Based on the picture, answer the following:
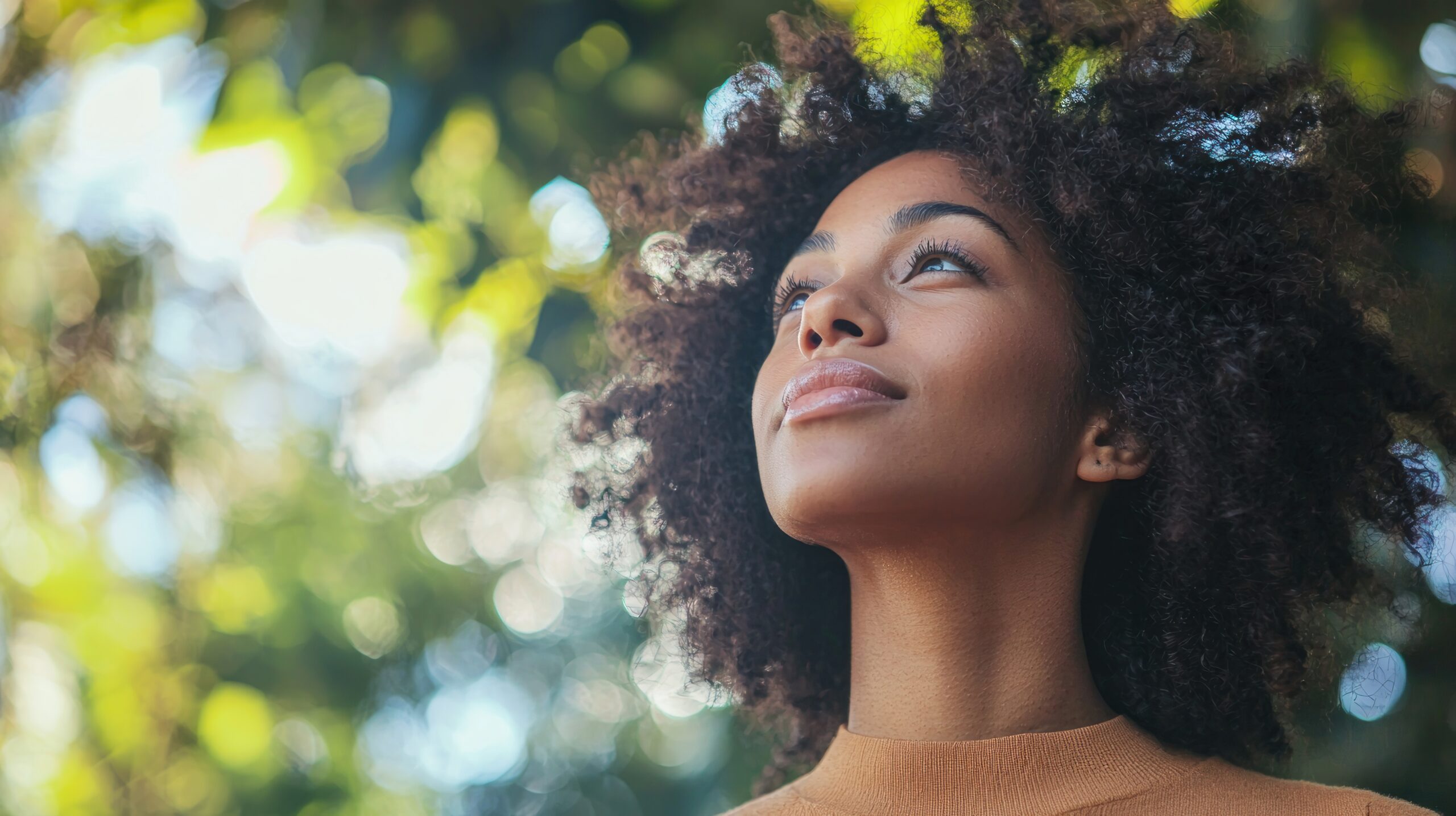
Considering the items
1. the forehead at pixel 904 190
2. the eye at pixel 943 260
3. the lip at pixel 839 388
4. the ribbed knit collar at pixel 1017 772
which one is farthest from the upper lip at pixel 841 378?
the ribbed knit collar at pixel 1017 772

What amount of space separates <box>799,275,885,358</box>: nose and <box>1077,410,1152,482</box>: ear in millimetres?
394

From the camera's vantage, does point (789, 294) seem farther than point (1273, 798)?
Yes

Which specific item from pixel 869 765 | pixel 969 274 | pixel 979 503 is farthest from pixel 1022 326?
pixel 869 765

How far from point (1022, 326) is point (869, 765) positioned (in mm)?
757

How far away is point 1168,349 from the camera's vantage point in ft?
7.04

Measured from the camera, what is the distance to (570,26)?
340cm

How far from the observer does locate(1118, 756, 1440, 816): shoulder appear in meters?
1.94

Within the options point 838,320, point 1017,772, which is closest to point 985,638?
point 1017,772

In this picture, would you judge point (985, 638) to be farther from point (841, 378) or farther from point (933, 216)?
point (933, 216)

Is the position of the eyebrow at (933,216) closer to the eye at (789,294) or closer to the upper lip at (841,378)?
the eye at (789,294)

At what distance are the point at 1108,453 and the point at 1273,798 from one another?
0.59 meters

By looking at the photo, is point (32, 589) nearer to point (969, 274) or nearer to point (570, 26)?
point (570, 26)

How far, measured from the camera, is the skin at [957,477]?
6.43 ft

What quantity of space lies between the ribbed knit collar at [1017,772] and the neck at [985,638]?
0.04 meters
